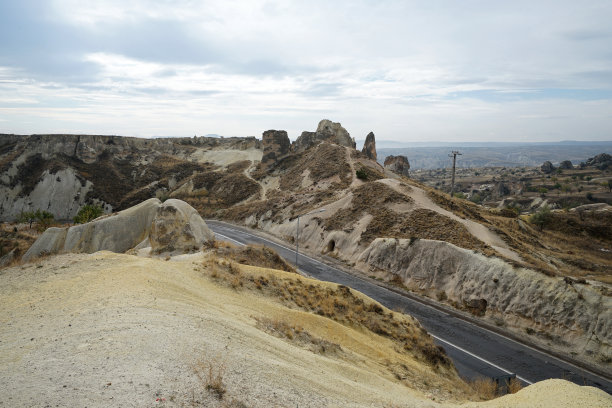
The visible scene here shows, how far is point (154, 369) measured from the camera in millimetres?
8453

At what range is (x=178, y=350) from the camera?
9.57 m

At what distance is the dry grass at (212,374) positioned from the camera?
8156mm

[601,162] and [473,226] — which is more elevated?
[601,162]

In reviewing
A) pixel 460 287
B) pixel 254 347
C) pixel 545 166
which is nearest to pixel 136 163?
pixel 460 287

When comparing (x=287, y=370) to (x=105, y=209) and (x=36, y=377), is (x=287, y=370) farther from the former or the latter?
(x=105, y=209)

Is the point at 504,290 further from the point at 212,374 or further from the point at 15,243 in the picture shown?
the point at 15,243

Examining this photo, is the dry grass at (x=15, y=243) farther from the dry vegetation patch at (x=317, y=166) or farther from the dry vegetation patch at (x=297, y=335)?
the dry vegetation patch at (x=317, y=166)

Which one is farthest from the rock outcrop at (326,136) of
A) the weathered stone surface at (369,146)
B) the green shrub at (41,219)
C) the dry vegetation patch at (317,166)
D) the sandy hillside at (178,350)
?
the sandy hillside at (178,350)

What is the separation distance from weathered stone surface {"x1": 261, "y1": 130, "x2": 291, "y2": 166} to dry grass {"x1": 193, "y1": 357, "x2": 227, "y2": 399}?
8304 centimetres

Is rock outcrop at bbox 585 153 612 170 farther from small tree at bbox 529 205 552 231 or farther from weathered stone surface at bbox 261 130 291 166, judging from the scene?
weathered stone surface at bbox 261 130 291 166

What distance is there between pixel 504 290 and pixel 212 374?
27.4m

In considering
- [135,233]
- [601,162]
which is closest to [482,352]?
[135,233]

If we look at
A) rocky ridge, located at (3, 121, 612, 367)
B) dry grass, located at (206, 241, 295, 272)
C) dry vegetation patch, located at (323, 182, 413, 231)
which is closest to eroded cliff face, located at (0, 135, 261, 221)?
rocky ridge, located at (3, 121, 612, 367)

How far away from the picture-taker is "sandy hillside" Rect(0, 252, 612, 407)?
25.9 ft
